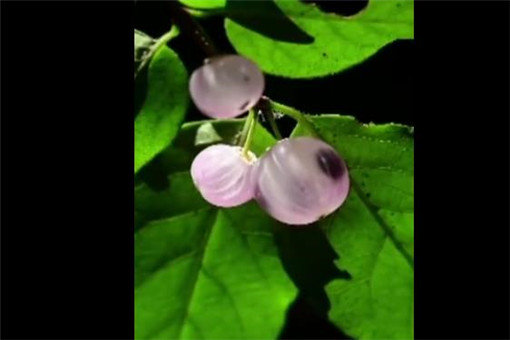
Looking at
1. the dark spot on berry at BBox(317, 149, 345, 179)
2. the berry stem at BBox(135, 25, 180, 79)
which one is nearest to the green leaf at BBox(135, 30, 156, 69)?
the berry stem at BBox(135, 25, 180, 79)

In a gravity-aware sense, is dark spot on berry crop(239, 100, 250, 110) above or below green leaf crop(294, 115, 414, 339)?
above

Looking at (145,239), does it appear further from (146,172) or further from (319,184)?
(319,184)

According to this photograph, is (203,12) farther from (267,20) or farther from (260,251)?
(260,251)

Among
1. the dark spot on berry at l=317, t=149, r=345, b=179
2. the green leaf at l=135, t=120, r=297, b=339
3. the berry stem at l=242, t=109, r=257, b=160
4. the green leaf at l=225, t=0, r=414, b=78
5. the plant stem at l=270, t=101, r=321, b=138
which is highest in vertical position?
the green leaf at l=225, t=0, r=414, b=78

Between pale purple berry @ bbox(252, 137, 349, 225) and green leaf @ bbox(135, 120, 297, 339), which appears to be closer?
pale purple berry @ bbox(252, 137, 349, 225)

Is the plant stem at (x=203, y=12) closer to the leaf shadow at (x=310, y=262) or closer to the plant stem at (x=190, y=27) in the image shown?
the plant stem at (x=190, y=27)

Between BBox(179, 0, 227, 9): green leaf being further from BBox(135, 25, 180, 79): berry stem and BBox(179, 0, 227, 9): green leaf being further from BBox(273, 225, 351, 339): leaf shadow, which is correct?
BBox(273, 225, 351, 339): leaf shadow

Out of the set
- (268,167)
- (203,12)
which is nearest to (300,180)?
(268,167)
